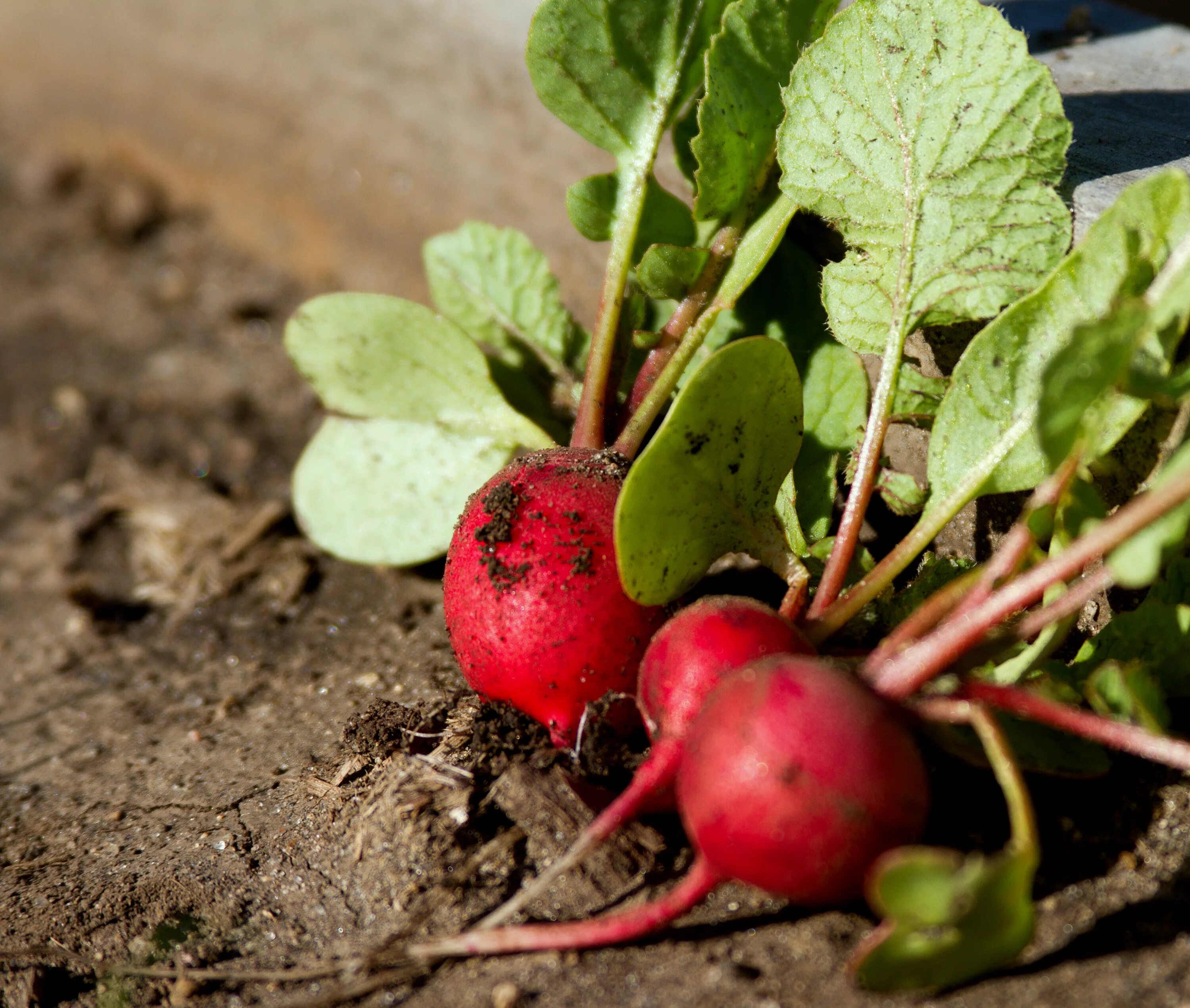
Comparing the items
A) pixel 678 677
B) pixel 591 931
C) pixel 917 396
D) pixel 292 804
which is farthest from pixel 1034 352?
pixel 292 804

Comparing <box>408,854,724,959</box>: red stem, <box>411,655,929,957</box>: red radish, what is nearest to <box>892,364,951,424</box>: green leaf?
<box>411,655,929,957</box>: red radish

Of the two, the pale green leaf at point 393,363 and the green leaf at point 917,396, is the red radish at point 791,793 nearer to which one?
the green leaf at point 917,396

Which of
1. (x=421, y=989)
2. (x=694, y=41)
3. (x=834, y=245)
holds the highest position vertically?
(x=694, y=41)

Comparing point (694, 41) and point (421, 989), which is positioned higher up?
point (694, 41)

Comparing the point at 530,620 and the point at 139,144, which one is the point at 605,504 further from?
the point at 139,144

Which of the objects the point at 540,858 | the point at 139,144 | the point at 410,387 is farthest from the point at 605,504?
the point at 139,144
